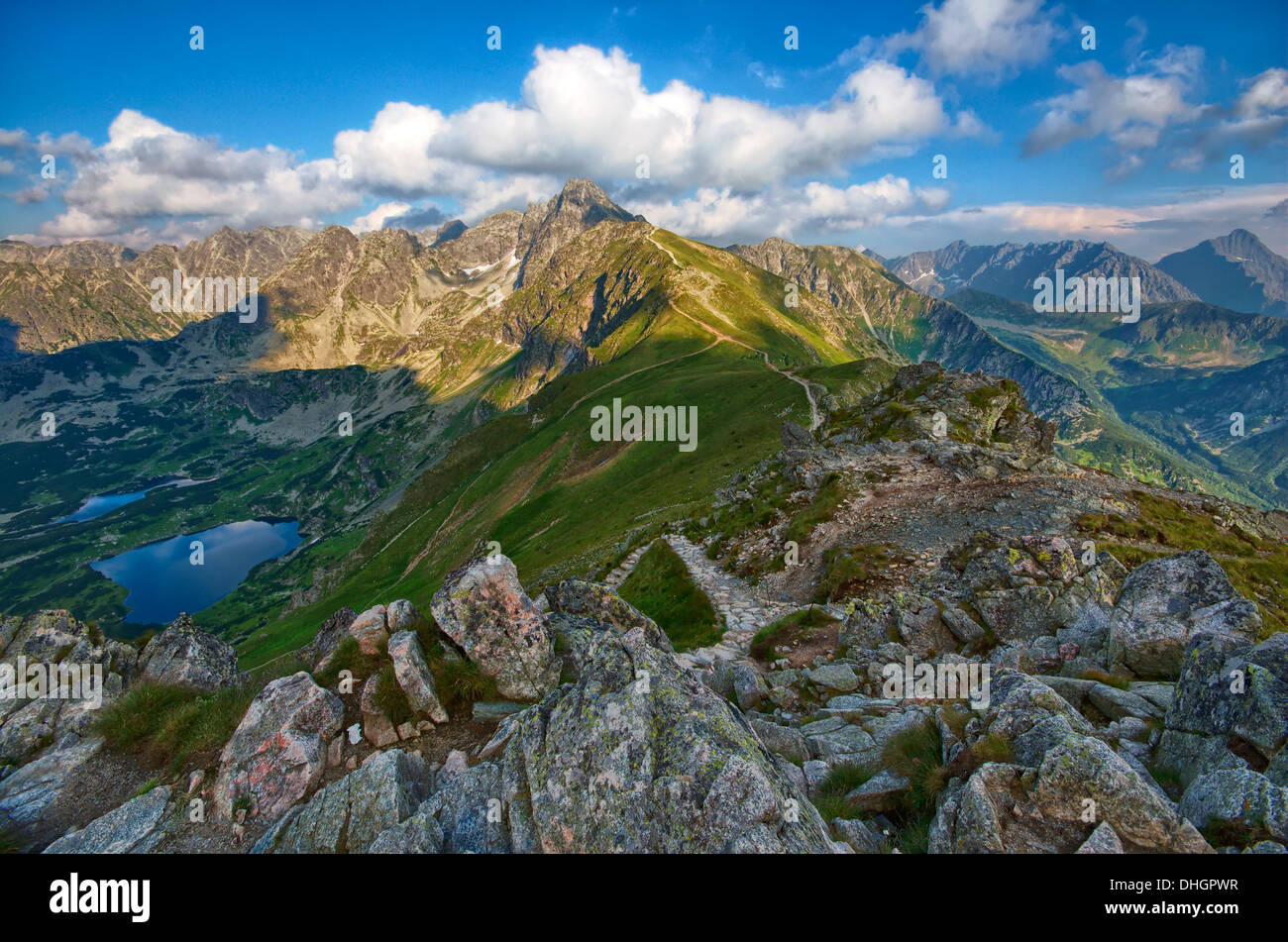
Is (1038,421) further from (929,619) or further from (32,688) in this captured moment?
(32,688)

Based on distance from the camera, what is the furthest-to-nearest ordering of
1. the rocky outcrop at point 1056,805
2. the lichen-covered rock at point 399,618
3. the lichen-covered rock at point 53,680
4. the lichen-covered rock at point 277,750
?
the lichen-covered rock at point 53,680 → the lichen-covered rock at point 399,618 → the lichen-covered rock at point 277,750 → the rocky outcrop at point 1056,805

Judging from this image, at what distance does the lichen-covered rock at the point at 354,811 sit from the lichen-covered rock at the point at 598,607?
7883 millimetres

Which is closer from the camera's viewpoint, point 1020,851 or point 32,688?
point 1020,851

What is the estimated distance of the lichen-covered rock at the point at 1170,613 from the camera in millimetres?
14070

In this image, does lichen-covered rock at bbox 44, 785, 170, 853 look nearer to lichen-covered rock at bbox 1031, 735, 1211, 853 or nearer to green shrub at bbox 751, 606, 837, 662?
lichen-covered rock at bbox 1031, 735, 1211, 853

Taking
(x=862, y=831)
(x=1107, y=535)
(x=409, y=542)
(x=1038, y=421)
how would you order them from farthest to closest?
(x=409, y=542) → (x=1038, y=421) → (x=1107, y=535) → (x=862, y=831)

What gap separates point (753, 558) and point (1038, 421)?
34784 millimetres

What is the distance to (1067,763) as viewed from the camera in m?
8.17

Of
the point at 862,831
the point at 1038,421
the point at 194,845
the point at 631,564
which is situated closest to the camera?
the point at 862,831

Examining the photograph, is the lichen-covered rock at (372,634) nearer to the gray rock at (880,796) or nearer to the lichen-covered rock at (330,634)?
the lichen-covered rock at (330,634)

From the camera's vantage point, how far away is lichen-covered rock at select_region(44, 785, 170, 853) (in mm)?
10305

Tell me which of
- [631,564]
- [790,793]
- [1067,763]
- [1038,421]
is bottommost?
[631,564]

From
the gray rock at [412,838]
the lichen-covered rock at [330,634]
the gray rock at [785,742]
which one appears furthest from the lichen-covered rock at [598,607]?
the gray rock at [412,838]

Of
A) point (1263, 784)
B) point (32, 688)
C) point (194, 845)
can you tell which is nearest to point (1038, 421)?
point (1263, 784)
